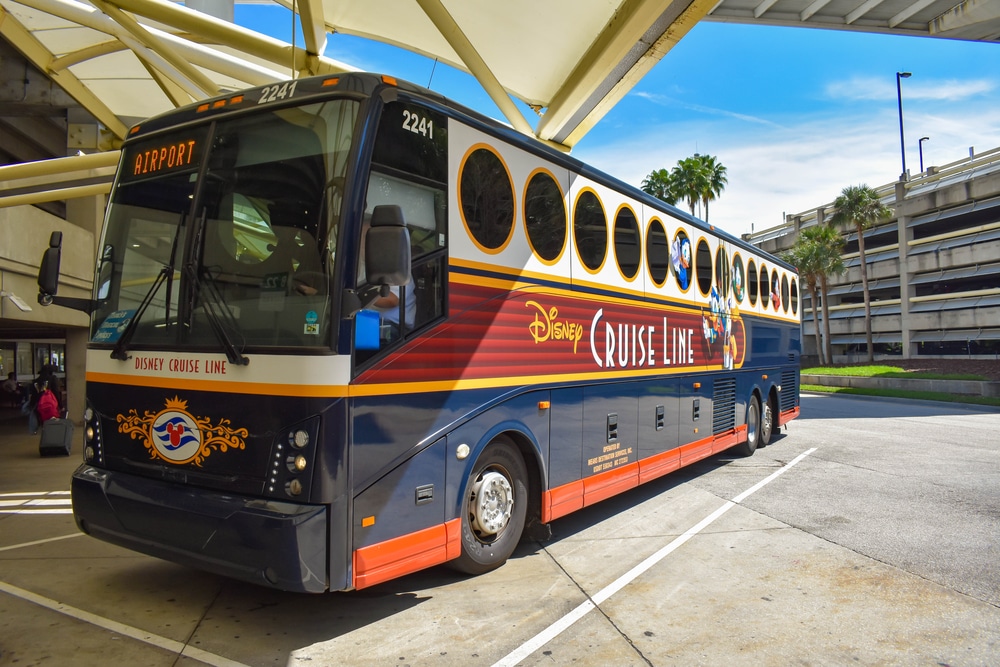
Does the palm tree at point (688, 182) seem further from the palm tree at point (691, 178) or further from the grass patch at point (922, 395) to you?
the grass patch at point (922, 395)

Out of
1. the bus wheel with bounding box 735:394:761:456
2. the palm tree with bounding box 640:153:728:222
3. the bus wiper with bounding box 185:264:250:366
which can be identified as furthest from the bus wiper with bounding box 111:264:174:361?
the palm tree with bounding box 640:153:728:222

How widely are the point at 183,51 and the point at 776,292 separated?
1224 cm

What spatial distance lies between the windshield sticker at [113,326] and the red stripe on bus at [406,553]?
2.36 meters

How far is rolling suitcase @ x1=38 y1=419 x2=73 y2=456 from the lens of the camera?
12539mm

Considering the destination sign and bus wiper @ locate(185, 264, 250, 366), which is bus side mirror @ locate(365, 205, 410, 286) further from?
→ the destination sign

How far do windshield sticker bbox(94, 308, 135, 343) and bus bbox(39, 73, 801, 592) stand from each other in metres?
0.03

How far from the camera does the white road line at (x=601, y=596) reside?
4219mm

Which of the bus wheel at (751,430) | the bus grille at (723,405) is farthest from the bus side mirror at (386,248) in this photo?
the bus wheel at (751,430)

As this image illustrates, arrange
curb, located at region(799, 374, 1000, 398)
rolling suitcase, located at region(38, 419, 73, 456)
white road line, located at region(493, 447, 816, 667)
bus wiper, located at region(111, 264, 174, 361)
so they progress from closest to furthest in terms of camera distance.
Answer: white road line, located at region(493, 447, 816, 667), bus wiper, located at region(111, 264, 174, 361), rolling suitcase, located at region(38, 419, 73, 456), curb, located at region(799, 374, 1000, 398)

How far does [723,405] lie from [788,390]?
479 cm

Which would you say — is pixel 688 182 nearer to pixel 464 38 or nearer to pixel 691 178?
pixel 691 178

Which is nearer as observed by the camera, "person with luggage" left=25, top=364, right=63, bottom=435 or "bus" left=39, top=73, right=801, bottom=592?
"bus" left=39, top=73, right=801, bottom=592

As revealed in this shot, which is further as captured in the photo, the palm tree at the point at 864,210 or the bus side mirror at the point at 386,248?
the palm tree at the point at 864,210

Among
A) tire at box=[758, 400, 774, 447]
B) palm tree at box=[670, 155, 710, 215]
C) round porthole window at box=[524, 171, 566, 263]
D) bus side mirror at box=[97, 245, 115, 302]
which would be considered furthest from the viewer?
palm tree at box=[670, 155, 710, 215]
